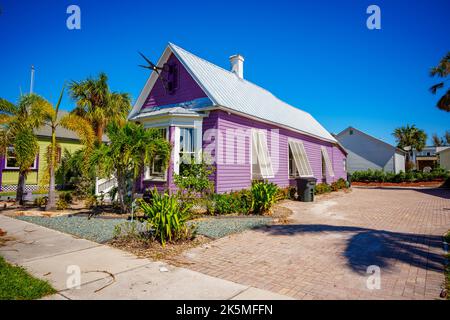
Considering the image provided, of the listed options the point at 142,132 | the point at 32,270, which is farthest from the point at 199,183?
the point at 32,270

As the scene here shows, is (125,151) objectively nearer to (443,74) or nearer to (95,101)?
(95,101)

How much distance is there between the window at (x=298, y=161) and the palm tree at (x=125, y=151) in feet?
30.2

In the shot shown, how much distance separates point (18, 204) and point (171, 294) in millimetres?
11688

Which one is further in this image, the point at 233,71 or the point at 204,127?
the point at 233,71

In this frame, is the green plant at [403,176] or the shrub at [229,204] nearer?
the shrub at [229,204]

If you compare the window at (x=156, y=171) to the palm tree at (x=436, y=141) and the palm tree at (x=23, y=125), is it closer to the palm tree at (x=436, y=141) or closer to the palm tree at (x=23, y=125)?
the palm tree at (x=23, y=125)

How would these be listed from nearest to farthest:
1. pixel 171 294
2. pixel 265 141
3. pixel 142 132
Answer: pixel 171 294 < pixel 142 132 < pixel 265 141

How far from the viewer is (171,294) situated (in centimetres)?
332

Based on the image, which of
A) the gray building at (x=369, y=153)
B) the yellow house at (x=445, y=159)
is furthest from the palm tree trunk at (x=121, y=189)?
the yellow house at (x=445, y=159)

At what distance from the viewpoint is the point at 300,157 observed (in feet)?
53.5

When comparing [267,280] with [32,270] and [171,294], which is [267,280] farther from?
[32,270]

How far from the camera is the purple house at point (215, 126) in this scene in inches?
420
